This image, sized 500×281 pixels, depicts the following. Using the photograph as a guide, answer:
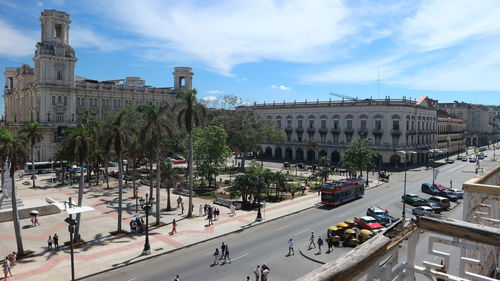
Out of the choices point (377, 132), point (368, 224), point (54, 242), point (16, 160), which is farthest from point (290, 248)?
point (377, 132)

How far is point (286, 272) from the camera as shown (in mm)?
22688

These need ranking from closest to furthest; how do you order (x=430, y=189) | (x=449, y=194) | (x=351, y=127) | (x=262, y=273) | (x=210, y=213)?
(x=262, y=273)
(x=210, y=213)
(x=449, y=194)
(x=430, y=189)
(x=351, y=127)

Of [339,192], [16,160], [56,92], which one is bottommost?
[339,192]

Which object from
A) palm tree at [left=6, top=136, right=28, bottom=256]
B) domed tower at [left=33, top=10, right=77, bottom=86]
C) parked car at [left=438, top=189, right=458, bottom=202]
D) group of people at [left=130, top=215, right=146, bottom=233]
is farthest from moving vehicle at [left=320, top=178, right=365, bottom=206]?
domed tower at [left=33, top=10, right=77, bottom=86]

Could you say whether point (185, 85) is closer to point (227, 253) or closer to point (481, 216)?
point (227, 253)

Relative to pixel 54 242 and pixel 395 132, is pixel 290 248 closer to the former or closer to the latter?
pixel 54 242

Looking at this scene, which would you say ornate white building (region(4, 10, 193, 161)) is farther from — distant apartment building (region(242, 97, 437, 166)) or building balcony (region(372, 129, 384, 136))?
building balcony (region(372, 129, 384, 136))

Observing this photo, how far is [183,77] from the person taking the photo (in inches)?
4264

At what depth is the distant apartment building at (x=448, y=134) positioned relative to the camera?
99.9m

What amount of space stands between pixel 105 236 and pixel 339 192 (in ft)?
82.3

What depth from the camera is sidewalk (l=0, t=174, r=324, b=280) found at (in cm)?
2345

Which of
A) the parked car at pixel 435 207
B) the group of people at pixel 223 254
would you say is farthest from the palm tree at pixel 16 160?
the parked car at pixel 435 207

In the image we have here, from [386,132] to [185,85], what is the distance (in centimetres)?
6013

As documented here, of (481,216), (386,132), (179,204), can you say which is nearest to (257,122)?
(386,132)
